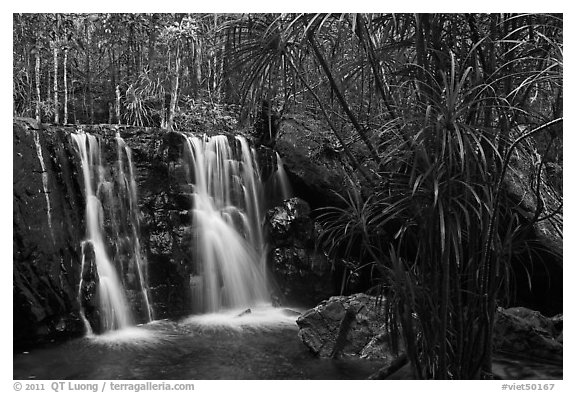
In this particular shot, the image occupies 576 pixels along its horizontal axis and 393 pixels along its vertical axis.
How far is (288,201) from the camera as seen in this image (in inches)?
223

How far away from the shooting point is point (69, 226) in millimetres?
4242

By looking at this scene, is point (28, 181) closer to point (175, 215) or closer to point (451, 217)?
point (175, 215)

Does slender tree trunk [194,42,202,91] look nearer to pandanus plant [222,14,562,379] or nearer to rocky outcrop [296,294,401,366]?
rocky outcrop [296,294,401,366]

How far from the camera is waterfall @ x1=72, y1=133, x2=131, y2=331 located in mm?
4172

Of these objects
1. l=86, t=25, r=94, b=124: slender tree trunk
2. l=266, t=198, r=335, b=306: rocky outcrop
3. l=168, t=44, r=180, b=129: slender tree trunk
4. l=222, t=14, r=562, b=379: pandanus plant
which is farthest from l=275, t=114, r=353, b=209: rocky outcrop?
l=222, t=14, r=562, b=379: pandanus plant

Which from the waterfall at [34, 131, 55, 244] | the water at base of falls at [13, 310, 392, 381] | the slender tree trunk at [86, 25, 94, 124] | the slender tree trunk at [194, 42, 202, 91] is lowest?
the water at base of falls at [13, 310, 392, 381]

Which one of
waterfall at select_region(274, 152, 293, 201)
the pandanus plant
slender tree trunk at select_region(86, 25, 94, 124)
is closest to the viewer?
the pandanus plant

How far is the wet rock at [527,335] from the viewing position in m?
2.90

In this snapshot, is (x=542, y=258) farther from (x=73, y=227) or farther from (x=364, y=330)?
(x=73, y=227)

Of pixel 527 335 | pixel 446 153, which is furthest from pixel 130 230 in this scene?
pixel 446 153

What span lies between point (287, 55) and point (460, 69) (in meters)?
0.74

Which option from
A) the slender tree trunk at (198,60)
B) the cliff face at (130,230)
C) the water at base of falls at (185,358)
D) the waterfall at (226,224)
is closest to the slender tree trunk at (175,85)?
the slender tree trunk at (198,60)

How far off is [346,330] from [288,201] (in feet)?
7.81

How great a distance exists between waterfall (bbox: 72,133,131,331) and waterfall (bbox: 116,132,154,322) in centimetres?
21
